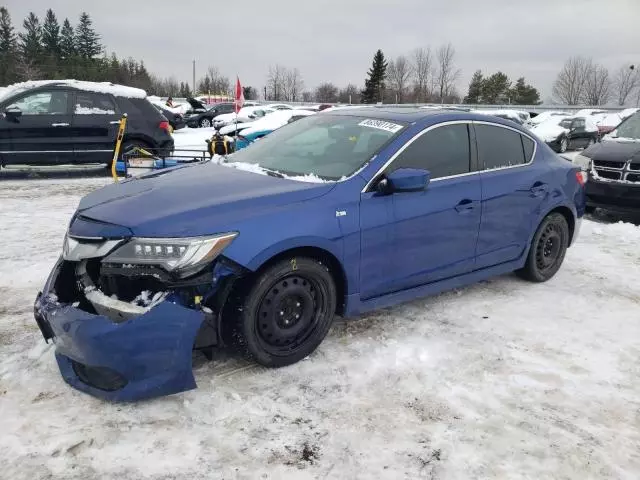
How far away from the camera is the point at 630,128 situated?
9023 mm

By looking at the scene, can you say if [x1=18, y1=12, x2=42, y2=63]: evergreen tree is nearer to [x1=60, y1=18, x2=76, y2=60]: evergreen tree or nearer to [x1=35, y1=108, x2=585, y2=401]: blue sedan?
[x1=60, y1=18, x2=76, y2=60]: evergreen tree

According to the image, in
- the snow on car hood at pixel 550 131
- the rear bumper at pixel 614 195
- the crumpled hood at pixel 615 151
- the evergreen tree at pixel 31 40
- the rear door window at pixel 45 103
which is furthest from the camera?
the evergreen tree at pixel 31 40

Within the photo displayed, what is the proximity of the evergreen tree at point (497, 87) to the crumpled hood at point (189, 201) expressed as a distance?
3058 inches

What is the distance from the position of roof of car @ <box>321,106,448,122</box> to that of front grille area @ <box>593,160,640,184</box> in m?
4.82

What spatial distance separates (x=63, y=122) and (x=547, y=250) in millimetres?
8942

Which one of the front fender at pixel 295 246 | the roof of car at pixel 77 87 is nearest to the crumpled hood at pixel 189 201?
the front fender at pixel 295 246

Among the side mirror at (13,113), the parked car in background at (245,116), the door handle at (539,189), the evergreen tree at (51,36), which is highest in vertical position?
the evergreen tree at (51,36)

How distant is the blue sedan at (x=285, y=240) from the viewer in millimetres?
2818

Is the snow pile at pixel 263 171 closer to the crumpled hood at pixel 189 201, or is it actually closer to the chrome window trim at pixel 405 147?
the crumpled hood at pixel 189 201

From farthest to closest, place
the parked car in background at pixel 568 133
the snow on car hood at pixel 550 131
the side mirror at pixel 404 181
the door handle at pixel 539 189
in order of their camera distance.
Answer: the parked car in background at pixel 568 133, the snow on car hood at pixel 550 131, the door handle at pixel 539 189, the side mirror at pixel 404 181

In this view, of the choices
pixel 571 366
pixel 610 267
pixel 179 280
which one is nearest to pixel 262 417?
pixel 179 280

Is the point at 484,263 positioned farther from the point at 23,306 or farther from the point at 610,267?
the point at 23,306

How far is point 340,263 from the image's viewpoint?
3.43 metres

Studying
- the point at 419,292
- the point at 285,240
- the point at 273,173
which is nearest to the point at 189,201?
the point at 285,240
